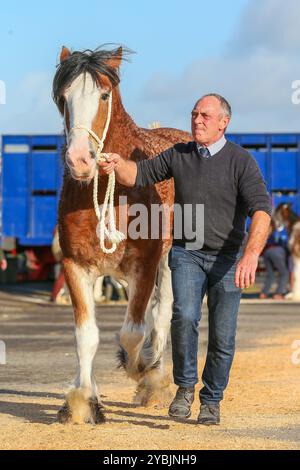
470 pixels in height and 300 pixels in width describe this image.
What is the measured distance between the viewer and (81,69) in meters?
8.38

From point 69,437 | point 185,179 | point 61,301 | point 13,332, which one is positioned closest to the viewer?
point 69,437

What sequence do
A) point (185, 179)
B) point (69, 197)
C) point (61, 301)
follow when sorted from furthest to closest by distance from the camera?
point (61, 301) → point (69, 197) → point (185, 179)

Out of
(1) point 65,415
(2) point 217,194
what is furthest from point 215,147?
(1) point 65,415

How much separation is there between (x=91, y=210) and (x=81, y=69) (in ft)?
3.41

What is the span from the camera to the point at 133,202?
348 inches

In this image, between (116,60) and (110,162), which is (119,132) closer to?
(116,60)

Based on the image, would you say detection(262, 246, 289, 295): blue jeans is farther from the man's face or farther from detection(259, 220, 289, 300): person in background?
the man's face

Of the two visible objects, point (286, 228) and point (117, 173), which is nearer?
point (117, 173)

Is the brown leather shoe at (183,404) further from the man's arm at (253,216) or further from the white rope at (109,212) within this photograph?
the white rope at (109,212)

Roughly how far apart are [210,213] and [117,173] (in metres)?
0.76

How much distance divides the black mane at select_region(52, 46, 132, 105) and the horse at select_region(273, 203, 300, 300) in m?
18.0

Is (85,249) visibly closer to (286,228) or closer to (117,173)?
(117,173)

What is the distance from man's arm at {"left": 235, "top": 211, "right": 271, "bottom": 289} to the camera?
764cm
